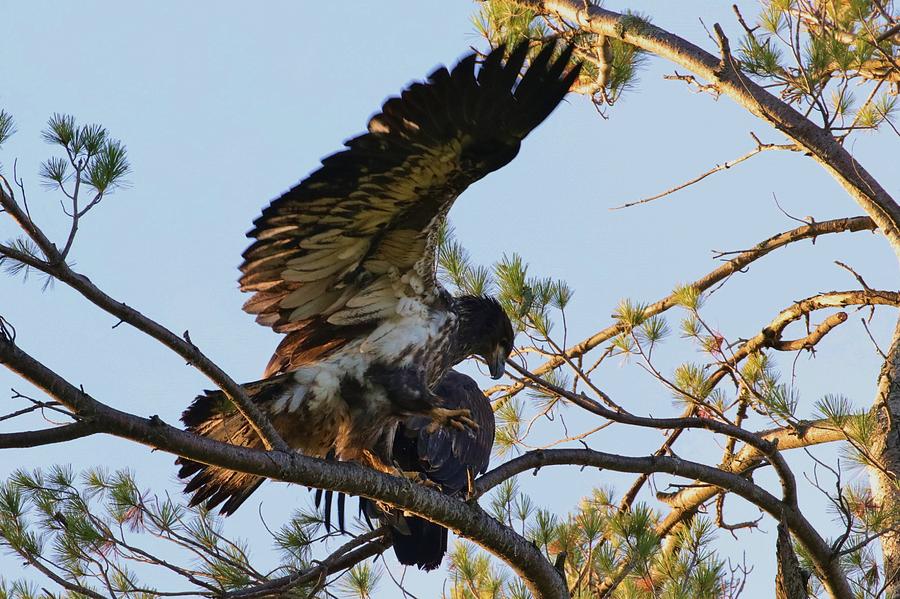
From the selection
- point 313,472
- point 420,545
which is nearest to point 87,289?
point 313,472

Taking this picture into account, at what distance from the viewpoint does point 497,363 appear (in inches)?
212

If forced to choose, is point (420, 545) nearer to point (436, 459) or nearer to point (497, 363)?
point (436, 459)

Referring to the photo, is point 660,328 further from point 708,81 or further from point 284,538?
point 284,538

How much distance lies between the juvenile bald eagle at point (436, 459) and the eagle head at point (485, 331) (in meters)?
0.29

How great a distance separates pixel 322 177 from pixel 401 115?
42 cm

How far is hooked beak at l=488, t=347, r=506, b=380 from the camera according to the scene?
5.37m

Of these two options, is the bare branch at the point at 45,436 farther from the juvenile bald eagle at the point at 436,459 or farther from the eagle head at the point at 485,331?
the eagle head at the point at 485,331

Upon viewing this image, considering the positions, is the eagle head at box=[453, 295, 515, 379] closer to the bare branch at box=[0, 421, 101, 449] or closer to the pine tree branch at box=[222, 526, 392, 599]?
the pine tree branch at box=[222, 526, 392, 599]

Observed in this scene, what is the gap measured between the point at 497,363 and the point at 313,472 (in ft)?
6.75

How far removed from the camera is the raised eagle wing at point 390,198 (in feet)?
13.1

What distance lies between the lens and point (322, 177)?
425 cm

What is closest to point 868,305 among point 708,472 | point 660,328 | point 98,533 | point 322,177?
point 660,328

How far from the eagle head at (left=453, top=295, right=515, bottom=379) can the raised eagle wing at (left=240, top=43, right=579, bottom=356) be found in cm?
31

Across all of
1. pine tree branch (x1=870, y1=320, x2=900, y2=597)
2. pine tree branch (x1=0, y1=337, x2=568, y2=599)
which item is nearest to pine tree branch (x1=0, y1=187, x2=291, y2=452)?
pine tree branch (x1=0, y1=337, x2=568, y2=599)
